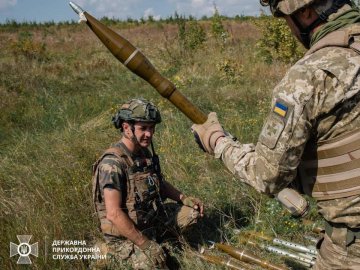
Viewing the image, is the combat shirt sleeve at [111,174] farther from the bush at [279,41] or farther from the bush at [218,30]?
the bush at [218,30]

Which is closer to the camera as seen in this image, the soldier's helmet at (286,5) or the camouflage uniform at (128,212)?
the soldier's helmet at (286,5)

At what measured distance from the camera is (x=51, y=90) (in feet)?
35.6

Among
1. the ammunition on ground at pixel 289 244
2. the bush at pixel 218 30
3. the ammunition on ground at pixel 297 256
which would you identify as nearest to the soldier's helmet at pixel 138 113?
the ammunition on ground at pixel 289 244

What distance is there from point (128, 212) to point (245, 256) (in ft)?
3.57

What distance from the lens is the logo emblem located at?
10.5 ft

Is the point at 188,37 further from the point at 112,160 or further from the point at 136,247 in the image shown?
the point at 136,247

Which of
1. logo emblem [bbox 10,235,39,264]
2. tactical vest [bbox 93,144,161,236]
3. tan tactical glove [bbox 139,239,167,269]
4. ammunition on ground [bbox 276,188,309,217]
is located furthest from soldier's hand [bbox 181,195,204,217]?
ammunition on ground [bbox 276,188,309,217]

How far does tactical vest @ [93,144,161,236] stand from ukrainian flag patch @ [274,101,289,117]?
2154 mm

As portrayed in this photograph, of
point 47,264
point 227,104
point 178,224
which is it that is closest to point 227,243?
point 178,224

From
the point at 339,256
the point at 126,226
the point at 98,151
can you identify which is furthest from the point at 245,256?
the point at 98,151

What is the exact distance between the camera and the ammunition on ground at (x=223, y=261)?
3254 mm

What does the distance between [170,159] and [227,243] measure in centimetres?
174

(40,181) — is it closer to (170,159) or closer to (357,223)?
(170,159)

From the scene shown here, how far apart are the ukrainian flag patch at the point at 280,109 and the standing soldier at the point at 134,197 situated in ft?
6.77
